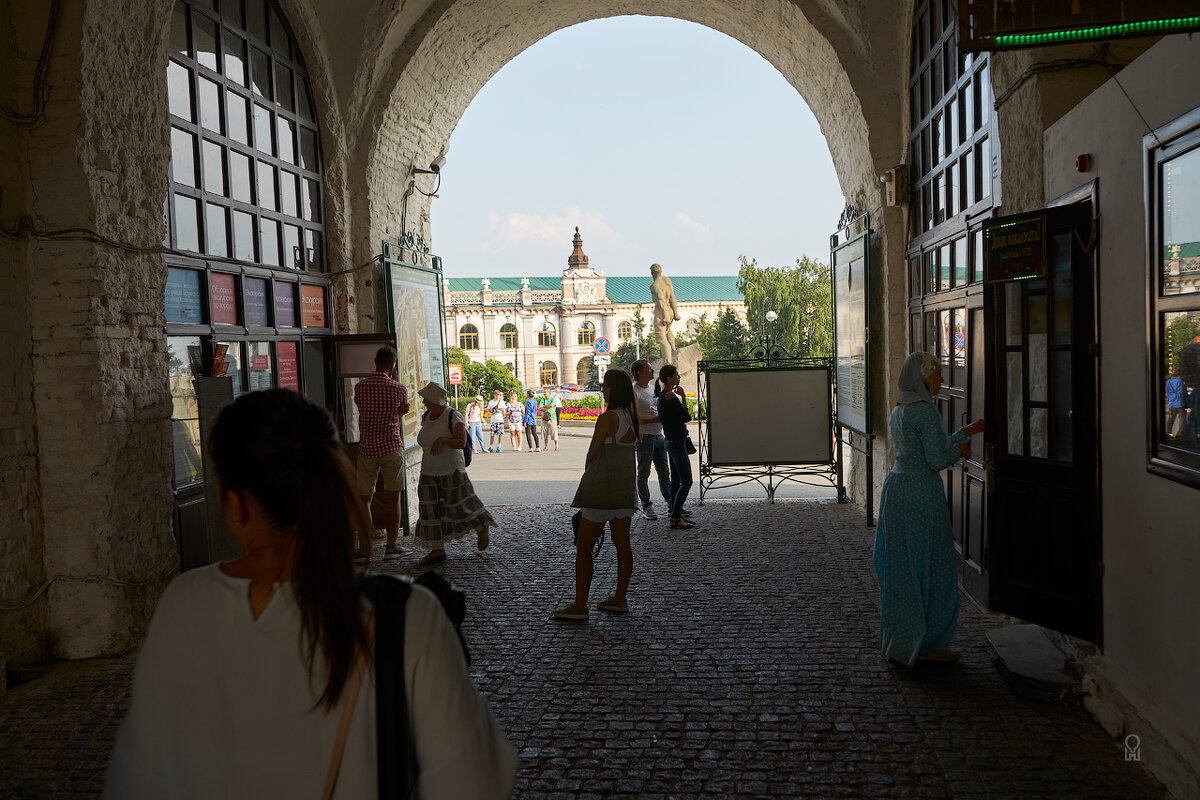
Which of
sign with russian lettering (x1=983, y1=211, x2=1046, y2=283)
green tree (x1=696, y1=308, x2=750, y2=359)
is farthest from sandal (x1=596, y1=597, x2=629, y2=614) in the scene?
green tree (x1=696, y1=308, x2=750, y2=359)

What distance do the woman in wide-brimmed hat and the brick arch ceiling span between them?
240cm

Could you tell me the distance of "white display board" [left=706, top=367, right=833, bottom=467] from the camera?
34.6 feet

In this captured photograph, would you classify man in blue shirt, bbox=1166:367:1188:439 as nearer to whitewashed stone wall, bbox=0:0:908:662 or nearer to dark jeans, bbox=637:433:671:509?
whitewashed stone wall, bbox=0:0:908:662

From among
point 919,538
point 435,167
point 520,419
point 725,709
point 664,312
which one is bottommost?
point 725,709

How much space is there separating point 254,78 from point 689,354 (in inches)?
496

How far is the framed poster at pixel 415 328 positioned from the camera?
9.22 m

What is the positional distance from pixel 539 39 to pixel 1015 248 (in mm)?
8281

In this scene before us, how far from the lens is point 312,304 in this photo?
338 inches

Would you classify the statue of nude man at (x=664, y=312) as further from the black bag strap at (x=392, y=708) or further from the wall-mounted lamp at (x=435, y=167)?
the black bag strap at (x=392, y=708)

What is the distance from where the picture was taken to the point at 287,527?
1.47 meters

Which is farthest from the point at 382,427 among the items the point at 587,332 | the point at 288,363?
the point at 587,332

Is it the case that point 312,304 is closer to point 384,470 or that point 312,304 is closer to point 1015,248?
point 384,470

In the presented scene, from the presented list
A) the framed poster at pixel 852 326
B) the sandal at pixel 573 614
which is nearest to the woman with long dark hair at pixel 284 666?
the sandal at pixel 573 614

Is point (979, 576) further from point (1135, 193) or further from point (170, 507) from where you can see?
point (170, 507)
